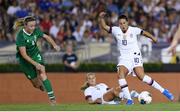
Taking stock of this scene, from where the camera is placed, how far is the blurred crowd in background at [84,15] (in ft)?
83.9

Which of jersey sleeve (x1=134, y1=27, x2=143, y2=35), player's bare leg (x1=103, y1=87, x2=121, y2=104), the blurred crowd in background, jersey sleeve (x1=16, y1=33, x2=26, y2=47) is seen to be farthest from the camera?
the blurred crowd in background

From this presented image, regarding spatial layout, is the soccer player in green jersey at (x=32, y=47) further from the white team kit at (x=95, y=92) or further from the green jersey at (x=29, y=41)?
the white team kit at (x=95, y=92)

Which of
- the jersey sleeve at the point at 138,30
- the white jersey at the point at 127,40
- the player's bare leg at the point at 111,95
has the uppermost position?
the jersey sleeve at the point at 138,30

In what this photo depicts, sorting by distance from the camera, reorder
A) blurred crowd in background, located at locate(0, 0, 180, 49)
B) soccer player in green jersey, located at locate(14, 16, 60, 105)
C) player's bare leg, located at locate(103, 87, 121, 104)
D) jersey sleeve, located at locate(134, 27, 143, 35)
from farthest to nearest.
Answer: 1. blurred crowd in background, located at locate(0, 0, 180, 49)
2. player's bare leg, located at locate(103, 87, 121, 104)
3. jersey sleeve, located at locate(134, 27, 143, 35)
4. soccer player in green jersey, located at locate(14, 16, 60, 105)

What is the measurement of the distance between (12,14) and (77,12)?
2120 millimetres

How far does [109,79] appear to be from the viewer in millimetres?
23672

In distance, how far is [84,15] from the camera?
87.6ft

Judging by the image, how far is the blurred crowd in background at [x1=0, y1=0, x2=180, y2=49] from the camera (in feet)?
83.9

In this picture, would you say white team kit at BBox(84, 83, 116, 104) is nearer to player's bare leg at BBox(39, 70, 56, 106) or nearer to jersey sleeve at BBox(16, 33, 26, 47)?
player's bare leg at BBox(39, 70, 56, 106)

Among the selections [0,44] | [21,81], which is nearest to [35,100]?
[21,81]

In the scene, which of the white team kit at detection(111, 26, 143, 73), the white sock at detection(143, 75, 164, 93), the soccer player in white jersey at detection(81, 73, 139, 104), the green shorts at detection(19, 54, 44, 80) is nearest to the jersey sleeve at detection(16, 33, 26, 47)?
the green shorts at detection(19, 54, 44, 80)

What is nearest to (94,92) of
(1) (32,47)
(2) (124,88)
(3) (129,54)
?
(2) (124,88)

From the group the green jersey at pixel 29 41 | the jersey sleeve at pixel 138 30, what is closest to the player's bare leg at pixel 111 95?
the jersey sleeve at pixel 138 30

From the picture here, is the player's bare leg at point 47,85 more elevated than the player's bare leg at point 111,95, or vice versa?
the player's bare leg at point 47,85
